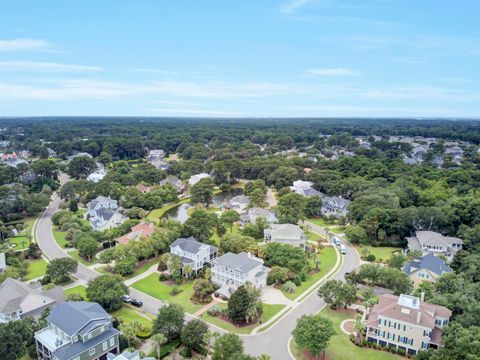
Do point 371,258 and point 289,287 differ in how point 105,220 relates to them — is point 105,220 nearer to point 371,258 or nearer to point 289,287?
point 289,287

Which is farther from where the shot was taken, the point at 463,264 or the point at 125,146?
the point at 125,146

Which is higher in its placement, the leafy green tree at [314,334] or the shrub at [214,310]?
the leafy green tree at [314,334]

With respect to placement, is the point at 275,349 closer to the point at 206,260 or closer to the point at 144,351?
the point at 144,351

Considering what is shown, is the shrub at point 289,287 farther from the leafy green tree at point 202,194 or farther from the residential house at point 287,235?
the leafy green tree at point 202,194

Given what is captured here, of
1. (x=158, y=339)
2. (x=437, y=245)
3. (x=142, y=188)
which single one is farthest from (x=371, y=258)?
(x=142, y=188)

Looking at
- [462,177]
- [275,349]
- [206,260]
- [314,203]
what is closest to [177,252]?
[206,260]

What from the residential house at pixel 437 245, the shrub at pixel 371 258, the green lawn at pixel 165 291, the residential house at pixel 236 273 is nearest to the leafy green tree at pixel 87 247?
the green lawn at pixel 165 291
